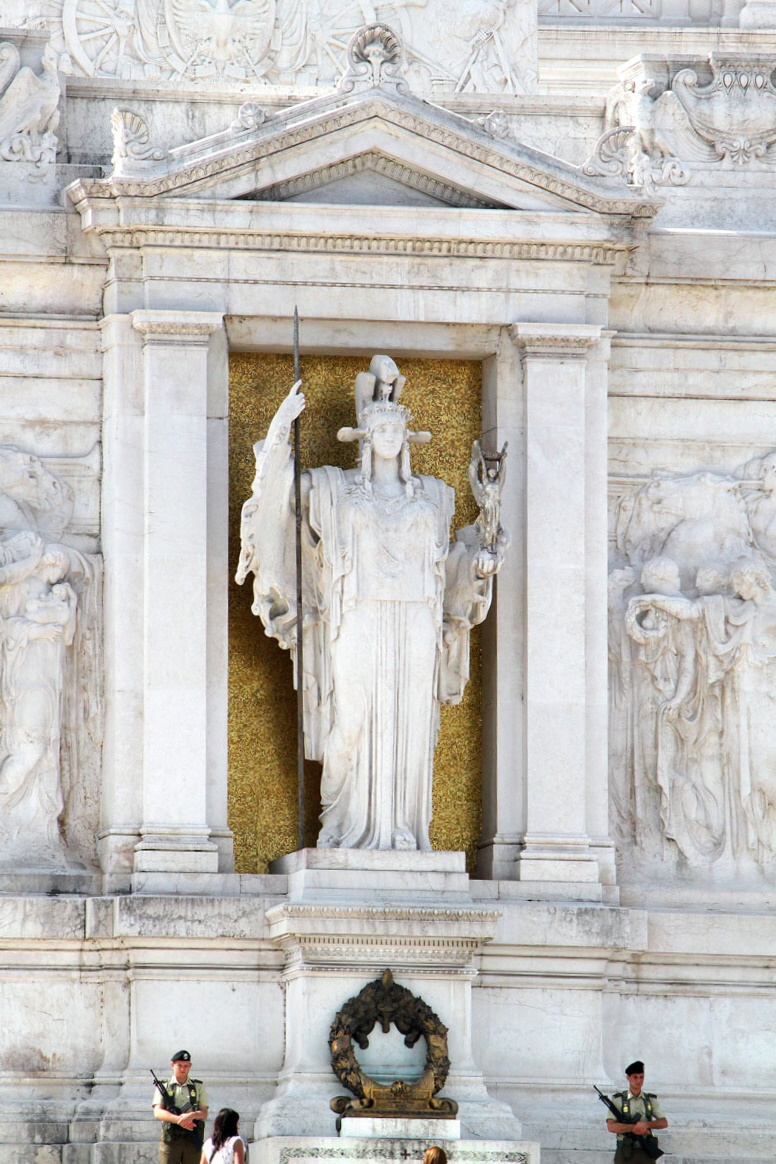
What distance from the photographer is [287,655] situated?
2544cm

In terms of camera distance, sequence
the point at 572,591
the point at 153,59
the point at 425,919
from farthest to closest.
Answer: the point at 153,59 < the point at 572,591 < the point at 425,919

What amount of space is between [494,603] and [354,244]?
2.87 metres

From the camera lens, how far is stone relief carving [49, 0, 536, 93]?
28.6 m

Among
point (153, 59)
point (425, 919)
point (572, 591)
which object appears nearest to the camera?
point (425, 919)

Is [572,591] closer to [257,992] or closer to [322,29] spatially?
[257,992]

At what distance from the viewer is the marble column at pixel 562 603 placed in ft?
81.5

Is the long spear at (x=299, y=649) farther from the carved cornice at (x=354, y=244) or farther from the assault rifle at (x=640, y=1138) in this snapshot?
the assault rifle at (x=640, y=1138)

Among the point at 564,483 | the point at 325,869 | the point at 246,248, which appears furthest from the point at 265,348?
the point at 325,869

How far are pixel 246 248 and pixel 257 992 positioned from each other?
5478mm

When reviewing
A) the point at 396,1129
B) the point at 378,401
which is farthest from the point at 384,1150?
the point at 378,401

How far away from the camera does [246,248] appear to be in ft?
82.3

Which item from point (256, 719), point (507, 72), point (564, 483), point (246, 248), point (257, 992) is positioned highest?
point (507, 72)

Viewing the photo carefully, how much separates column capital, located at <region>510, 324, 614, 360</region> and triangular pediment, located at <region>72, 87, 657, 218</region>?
888mm

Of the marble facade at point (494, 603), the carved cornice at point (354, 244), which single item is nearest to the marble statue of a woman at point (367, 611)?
the marble facade at point (494, 603)
